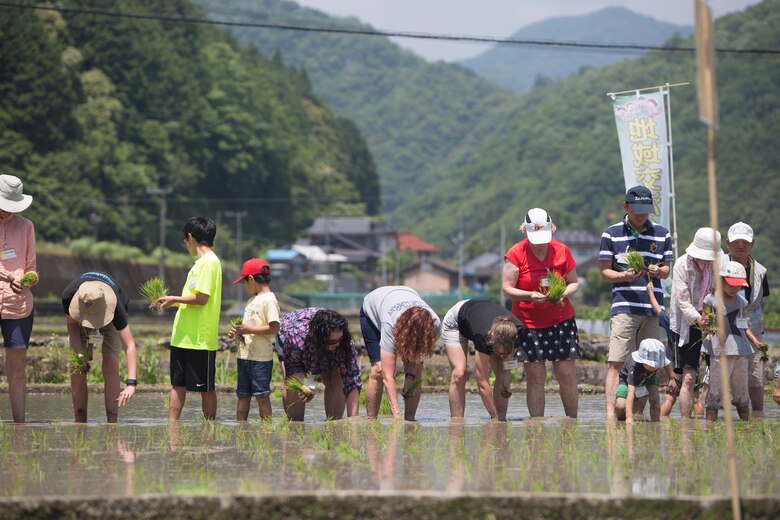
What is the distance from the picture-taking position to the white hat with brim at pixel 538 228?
31.2ft

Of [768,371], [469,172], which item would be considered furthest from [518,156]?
[768,371]

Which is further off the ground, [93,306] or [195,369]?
[93,306]

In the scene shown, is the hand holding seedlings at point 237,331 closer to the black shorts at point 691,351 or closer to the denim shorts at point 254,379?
the denim shorts at point 254,379

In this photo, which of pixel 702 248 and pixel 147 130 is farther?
pixel 147 130

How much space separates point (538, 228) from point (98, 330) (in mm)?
3618

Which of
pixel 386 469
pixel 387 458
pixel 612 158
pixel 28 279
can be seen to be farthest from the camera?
pixel 612 158

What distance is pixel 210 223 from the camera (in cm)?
929

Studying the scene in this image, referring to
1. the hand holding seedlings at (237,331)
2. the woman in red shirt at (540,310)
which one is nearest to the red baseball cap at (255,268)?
the hand holding seedlings at (237,331)

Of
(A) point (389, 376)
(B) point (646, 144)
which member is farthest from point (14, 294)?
(B) point (646, 144)

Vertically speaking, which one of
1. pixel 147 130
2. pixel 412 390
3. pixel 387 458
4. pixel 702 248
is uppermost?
pixel 147 130

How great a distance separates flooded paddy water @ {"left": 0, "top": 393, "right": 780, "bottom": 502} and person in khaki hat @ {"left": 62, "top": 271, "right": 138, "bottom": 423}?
87 centimetres

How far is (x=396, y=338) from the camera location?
8.86 meters

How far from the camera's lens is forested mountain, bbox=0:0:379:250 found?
2655 inches

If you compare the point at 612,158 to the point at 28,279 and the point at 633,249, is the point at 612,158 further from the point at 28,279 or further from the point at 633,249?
the point at 28,279
